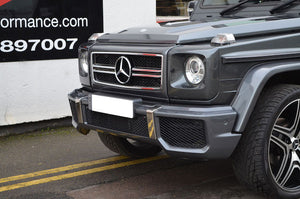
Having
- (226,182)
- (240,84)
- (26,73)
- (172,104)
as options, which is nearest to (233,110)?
(240,84)

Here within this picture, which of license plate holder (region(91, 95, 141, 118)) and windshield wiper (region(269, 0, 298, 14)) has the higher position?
windshield wiper (region(269, 0, 298, 14))

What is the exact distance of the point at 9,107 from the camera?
19.5ft

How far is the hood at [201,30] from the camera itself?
11.5 ft

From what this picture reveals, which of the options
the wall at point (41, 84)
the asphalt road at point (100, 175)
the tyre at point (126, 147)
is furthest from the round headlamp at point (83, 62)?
the wall at point (41, 84)

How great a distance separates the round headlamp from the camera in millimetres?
4115

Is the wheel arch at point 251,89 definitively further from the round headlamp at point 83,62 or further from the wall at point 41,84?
the wall at point 41,84

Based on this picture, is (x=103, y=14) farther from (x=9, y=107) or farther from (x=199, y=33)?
(x=199, y=33)

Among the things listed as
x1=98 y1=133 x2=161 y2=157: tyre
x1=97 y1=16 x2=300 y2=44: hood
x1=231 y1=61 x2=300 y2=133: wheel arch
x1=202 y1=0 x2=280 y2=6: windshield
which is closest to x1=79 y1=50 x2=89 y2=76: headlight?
x1=97 y1=16 x2=300 y2=44: hood

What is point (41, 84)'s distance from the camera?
6141mm

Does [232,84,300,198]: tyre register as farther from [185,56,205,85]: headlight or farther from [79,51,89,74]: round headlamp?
[79,51,89,74]: round headlamp

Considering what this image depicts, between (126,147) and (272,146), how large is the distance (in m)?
1.60

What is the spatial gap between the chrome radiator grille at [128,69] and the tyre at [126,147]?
2.84 feet

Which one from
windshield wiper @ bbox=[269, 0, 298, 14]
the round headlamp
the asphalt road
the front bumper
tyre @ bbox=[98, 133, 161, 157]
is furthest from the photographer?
tyre @ bbox=[98, 133, 161, 157]

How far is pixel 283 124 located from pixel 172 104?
2.84 feet
